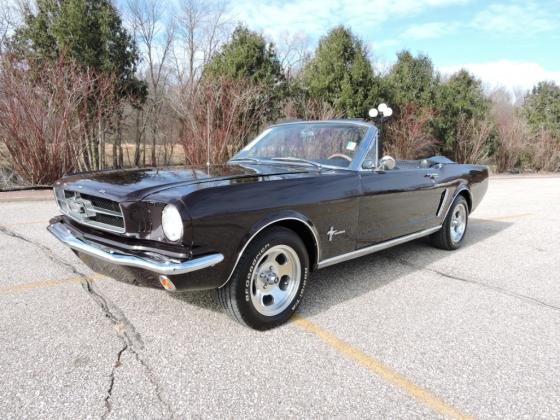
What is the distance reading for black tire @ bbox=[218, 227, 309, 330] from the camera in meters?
3.01

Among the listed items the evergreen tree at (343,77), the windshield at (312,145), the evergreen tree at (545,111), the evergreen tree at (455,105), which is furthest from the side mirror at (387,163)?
the evergreen tree at (545,111)

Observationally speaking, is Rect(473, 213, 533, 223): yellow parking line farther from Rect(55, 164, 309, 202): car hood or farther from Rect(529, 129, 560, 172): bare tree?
Rect(529, 129, 560, 172): bare tree

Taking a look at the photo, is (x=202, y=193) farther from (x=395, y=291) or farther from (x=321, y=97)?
(x=321, y=97)

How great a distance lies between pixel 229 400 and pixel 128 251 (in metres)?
1.14

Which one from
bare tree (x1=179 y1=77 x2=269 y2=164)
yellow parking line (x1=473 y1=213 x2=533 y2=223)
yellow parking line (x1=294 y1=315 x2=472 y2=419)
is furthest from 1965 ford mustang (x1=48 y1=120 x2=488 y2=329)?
bare tree (x1=179 y1=77 x2=269 y2=164)

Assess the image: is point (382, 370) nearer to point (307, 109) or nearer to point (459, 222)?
point (459, 222)

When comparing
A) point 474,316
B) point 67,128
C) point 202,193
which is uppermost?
point 67,128

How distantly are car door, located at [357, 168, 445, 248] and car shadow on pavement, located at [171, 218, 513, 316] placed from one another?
44cm

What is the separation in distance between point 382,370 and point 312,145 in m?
2.28

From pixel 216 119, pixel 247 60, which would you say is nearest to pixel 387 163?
pixel 216 119

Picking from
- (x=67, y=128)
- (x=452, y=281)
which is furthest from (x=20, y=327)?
(x=67, y=128)

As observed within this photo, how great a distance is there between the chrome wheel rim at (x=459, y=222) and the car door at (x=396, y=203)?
2.55ft

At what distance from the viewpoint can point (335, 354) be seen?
296 centimetres

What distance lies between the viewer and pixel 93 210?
318 centimetres
